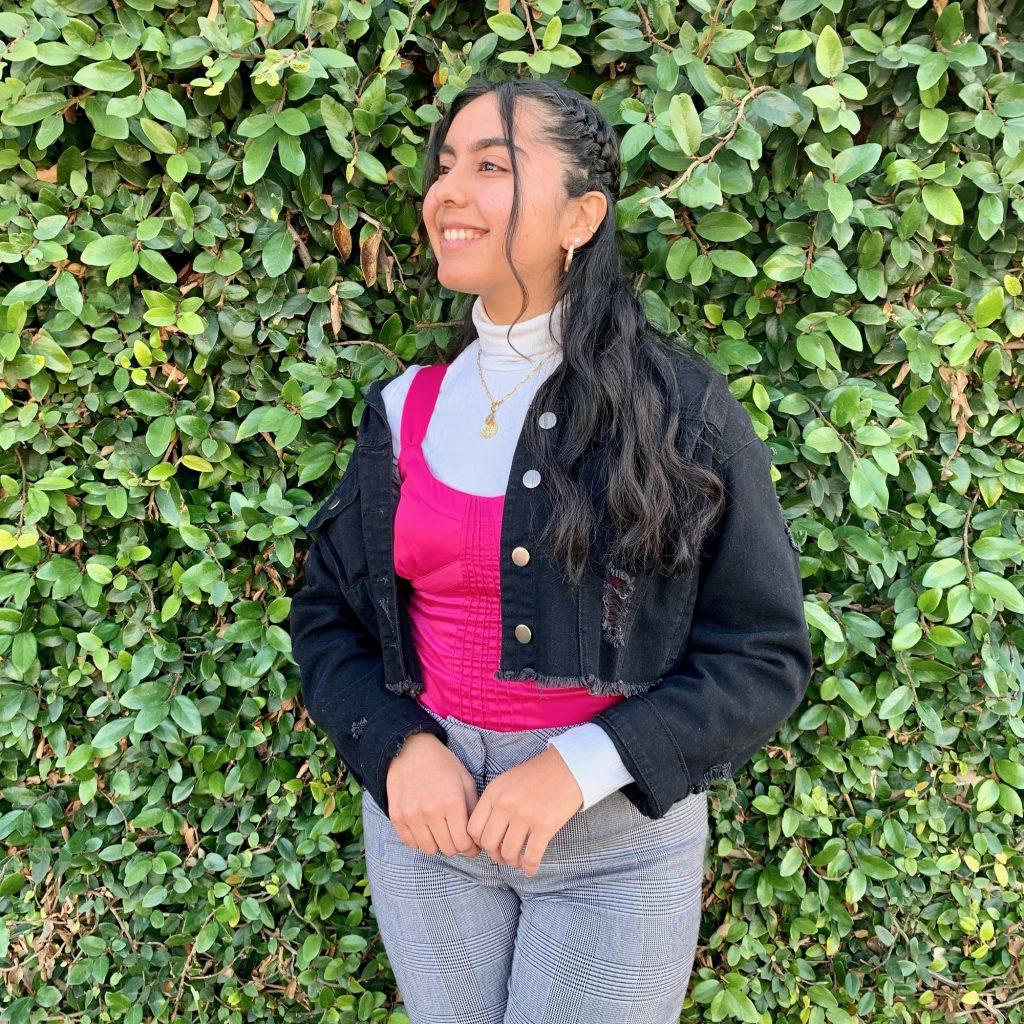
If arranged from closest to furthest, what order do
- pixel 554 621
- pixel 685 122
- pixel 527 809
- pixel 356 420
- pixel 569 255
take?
pixel 527 809 → pixel 554 621 → pixel 569 255 → pixel 685 122 → pixel 356 420

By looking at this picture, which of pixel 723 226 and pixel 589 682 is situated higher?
pixel 723 226

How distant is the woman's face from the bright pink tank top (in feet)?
0.99

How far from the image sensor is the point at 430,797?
53.3 inches

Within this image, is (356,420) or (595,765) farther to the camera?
(356,420)

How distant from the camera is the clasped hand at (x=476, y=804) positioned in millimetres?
1279

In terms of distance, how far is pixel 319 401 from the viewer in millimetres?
1771

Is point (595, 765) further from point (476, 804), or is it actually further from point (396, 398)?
point (396, 398)

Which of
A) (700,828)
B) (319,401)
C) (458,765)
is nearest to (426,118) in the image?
(319,401)

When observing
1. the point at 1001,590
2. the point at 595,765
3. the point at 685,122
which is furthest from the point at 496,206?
the point at 1001,590

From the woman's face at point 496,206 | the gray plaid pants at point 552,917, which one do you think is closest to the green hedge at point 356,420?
the woman's face at point 496,206

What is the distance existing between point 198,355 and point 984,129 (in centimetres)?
165

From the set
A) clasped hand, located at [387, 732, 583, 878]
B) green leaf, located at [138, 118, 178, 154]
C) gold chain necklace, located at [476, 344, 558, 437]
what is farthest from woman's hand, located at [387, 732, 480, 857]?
green leaf, located at [138, 118, 178, 154]

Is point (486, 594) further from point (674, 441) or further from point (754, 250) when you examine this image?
point (754, 250)

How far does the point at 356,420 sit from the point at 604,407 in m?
0.63
